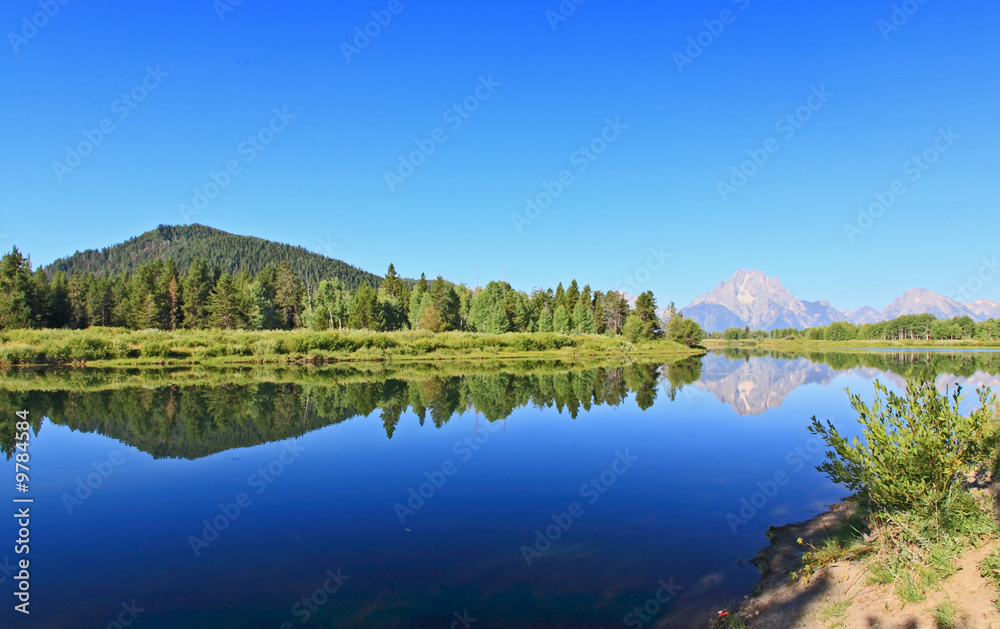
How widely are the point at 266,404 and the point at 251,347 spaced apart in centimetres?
3113

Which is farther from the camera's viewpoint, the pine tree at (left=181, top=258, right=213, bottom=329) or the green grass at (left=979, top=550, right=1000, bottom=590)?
the pine tree at (left=181, top=258, right=213, bottom=329)

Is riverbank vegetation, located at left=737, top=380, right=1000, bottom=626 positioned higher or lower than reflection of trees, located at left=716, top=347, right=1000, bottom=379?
higher

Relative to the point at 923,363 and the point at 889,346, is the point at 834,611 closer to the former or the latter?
the point at 923,363

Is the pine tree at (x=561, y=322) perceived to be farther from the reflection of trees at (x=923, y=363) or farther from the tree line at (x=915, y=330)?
the tree line at (x=915, y=330)

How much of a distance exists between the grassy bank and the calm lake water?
84.0 ft

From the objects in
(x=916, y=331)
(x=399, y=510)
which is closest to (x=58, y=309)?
(x=399, y=510)

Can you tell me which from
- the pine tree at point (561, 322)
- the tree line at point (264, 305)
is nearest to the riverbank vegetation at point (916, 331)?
the tree line at point (264, 305)

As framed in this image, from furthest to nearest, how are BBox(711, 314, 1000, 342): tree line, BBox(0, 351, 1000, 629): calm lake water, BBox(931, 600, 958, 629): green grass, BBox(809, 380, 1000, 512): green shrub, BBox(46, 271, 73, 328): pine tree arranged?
BBox(711, 314, 1000, 342): tree line
BBox(46, 271, 73, 328): pine tree
BBox(0, 351, 1000, 629): calm lake water
BBox(809, 380, 1000, 512): green shrub
BBox(931, 600, 958, 629): green grass

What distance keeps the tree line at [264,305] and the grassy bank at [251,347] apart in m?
13.1

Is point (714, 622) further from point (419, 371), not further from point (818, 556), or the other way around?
point (419, 371)

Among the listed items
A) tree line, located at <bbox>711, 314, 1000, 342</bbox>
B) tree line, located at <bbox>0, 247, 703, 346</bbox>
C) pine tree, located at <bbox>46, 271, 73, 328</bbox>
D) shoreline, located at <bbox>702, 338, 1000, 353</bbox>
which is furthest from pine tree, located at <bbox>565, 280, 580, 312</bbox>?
tree line, located at <bbox>711, 314, 1000, 342</bbox>

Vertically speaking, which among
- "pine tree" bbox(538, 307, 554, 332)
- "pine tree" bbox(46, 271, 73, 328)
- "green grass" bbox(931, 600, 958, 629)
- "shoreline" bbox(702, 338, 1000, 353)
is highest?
"pine tree" bbox(46, 271, 73, 328)

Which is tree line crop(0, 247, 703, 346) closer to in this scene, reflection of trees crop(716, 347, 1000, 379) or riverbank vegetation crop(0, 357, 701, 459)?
riverbank vegetation crop(0, 357, 701, 459)

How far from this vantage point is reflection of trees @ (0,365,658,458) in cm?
1886
